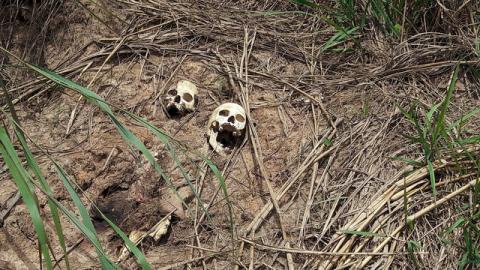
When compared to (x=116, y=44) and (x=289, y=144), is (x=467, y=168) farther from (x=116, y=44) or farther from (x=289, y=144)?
(x=116, y=44)

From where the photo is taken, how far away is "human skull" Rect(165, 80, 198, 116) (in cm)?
258

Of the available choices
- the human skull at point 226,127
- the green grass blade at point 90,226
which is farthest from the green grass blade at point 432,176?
the green grass blade at point 90,226

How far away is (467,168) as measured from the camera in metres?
2.13

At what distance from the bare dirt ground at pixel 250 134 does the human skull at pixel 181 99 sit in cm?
5

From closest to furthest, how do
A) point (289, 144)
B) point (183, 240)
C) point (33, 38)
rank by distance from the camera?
point (183, 240)
point (289, 144)
point (33, 38)

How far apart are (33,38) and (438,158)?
2.11 metres

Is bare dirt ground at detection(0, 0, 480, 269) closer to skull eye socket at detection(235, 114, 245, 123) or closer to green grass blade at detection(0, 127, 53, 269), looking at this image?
skull eye socket at detection(235, 114, 245, 123)

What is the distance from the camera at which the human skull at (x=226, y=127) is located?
243cm

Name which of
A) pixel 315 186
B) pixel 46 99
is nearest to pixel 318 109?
pixel 315 186

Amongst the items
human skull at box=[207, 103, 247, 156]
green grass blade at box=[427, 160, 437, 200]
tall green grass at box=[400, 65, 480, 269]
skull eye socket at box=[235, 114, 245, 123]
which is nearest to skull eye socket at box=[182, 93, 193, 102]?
human skull at box=[207, 103, 247, 156]

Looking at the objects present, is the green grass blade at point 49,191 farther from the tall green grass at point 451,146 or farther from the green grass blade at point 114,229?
the tall green grass at point 451,146

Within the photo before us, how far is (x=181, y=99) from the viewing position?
2.57 metres

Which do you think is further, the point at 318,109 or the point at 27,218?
the point at 318,109

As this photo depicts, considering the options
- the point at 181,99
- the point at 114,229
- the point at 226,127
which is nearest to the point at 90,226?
the point at 114,229
